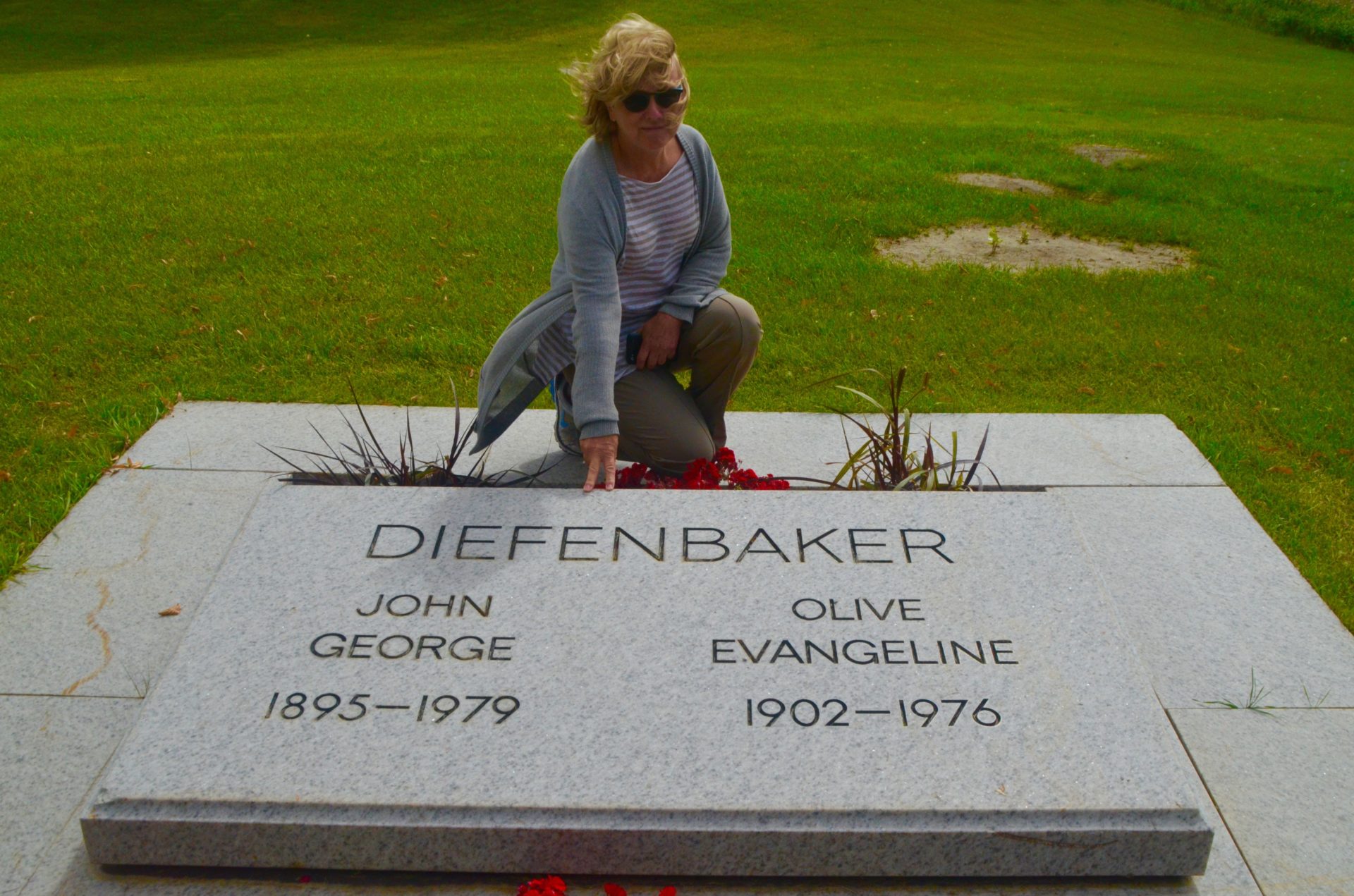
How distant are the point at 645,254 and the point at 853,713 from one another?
1.54 m

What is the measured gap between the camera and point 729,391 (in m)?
3.62

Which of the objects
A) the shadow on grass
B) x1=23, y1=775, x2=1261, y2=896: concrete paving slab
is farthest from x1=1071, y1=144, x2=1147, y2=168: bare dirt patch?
the shadow on grass

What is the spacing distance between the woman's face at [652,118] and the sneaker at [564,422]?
0.86m

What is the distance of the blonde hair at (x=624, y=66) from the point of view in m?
2.75

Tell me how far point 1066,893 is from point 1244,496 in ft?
7.30

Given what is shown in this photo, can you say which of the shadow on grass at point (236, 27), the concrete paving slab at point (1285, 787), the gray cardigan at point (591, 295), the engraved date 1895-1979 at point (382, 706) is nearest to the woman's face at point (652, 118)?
the gray cardigan at point (591, 295)

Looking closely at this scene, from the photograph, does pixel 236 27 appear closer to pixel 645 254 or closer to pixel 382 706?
pixel 645 254

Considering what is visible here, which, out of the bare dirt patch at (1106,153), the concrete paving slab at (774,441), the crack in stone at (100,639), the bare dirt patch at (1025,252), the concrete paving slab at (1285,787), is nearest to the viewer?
the concrete paving slab at (1285,787)

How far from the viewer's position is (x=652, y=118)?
9.45 feet

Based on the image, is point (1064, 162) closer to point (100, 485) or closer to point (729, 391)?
point (729, 391)

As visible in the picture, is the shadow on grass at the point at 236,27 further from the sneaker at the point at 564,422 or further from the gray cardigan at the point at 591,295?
the gray cardigan at the point at 591,295

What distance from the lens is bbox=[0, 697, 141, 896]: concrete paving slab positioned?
221 centimetres

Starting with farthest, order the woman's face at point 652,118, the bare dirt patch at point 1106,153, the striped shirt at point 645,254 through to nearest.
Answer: the bare dirt patch at point 1106,153, the striped shirt at point 645,254, the woman's face at point 652,118

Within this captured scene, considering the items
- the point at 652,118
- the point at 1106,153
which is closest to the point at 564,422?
the point at 652,118
